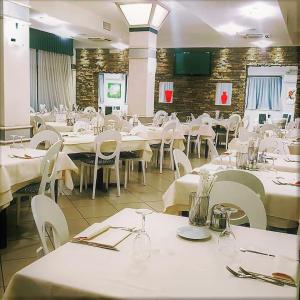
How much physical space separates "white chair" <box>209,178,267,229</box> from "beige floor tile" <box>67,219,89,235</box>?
81.4 inches

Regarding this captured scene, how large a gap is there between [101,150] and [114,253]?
3.89m

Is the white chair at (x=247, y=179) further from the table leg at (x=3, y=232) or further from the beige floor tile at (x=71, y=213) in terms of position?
the beige floor tile at (x=71, y=213)

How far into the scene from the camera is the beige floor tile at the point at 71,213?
179 inches

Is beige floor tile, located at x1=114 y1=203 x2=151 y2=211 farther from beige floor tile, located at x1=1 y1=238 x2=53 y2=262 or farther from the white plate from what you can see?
the white plate

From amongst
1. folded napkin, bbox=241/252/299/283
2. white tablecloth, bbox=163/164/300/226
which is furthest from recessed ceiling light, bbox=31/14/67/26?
folded napkin, bbox=241/252/299/283

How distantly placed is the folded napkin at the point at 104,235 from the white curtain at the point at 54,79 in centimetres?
1167

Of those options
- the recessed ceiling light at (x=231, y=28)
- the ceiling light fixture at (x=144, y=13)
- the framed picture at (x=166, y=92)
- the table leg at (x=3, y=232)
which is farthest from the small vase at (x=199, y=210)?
the framed picture at (x=166, y=92)

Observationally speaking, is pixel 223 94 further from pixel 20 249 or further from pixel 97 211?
pixel 20 249

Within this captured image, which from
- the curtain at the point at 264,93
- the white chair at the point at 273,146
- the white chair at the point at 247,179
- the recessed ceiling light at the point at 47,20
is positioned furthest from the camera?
the curtain at the point at 264,93

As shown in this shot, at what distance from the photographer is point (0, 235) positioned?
3.57 meters

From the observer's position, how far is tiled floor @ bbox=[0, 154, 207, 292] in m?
3.36

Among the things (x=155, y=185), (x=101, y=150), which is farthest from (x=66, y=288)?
(x=155, y=185)

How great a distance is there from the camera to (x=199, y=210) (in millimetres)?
2068

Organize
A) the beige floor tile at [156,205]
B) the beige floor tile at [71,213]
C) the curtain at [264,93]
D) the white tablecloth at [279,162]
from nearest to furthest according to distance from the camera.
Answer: the white tablecloth at [279,162], the beige floor tile at [71,213], the beige floor tile at [156,205], the curtain at [264,93]
